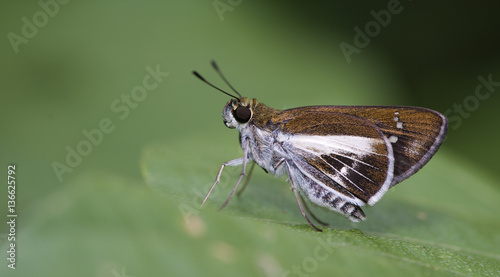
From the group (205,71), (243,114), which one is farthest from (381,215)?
(205,71)

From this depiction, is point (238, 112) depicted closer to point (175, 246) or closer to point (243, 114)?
point (243, 114)

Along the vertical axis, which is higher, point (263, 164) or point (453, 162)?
point (263, 164)

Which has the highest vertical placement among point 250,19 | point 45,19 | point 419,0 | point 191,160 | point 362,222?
point 45,19

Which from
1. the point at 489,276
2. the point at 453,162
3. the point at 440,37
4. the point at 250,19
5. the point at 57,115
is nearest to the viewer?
the point at 489,276

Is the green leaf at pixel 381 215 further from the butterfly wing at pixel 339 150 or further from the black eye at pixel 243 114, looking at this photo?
the black eye at pixel 243 114

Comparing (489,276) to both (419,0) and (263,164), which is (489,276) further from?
(419,0)

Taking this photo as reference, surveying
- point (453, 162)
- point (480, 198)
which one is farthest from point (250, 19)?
point (480, 198)

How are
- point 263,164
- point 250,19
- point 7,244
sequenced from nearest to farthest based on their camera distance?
point 7,244 → point 263,164 → point 250,19

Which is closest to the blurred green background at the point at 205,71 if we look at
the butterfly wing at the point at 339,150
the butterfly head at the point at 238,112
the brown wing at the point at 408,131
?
the butterfly head at the point at 238,112
